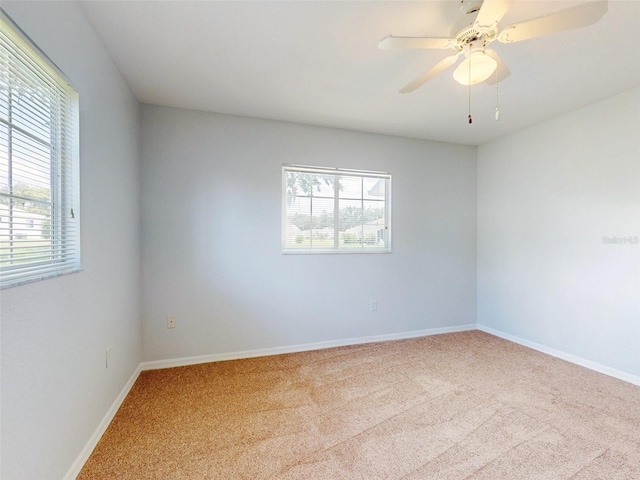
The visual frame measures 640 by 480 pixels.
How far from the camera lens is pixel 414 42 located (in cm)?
147

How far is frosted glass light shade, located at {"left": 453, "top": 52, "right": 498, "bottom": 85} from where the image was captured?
1531 mm

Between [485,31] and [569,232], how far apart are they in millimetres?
2461

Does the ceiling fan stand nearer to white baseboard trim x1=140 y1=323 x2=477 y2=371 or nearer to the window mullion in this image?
the window mullion

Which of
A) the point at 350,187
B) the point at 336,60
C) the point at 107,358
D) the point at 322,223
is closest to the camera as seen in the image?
the point at 107,358

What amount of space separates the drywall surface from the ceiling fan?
73.0 inches

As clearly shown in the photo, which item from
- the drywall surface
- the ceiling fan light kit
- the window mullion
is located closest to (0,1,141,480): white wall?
the drywall surface

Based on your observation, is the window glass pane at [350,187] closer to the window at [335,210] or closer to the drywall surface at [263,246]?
the window at [335,210]

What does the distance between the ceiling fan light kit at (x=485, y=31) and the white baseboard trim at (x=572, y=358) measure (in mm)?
2731

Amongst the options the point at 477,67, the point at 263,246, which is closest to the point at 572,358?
the point at 477,67

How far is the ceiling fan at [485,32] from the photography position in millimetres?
1232

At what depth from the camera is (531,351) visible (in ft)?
10.4

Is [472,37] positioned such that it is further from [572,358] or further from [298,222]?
[572,358]

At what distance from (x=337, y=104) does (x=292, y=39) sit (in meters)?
0.95

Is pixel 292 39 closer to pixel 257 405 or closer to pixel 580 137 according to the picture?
pixel 257 405
